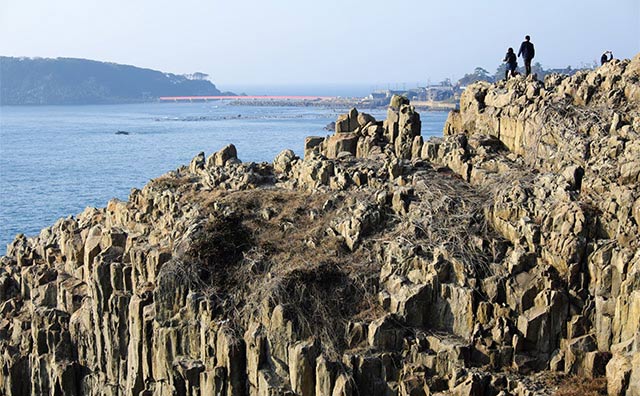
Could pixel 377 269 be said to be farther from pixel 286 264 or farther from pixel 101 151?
pixel 101 151

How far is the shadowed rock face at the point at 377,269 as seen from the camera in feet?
84.9

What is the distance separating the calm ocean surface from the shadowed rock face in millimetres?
31264

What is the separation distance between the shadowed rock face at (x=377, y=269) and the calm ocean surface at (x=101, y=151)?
31.3 m

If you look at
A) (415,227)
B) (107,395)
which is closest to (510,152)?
(415,227)

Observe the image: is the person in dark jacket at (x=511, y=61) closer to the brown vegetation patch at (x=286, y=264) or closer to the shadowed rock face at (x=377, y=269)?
the shadowed rock face at (x=377, y=269)

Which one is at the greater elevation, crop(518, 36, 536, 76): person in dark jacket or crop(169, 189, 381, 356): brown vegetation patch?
crop(518, 36, 536, 76): person in dark jacket

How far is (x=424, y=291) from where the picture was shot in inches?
1070

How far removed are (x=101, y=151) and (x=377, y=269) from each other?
94.9 m

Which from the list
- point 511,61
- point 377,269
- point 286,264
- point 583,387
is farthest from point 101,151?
point 583,387

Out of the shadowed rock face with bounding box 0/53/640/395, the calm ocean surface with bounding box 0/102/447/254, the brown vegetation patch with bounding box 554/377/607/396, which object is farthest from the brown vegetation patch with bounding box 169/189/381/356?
the calm ocean surface with bounding box 0/102/447/254

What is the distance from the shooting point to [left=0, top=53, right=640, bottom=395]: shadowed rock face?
25.9 m

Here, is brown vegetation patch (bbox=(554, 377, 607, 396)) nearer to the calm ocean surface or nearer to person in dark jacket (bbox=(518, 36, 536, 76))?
person in dark jacket (bbox=(518, 36, 536, 76))

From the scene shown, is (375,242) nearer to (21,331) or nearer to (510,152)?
(510,152)

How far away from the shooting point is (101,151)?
118438mm
